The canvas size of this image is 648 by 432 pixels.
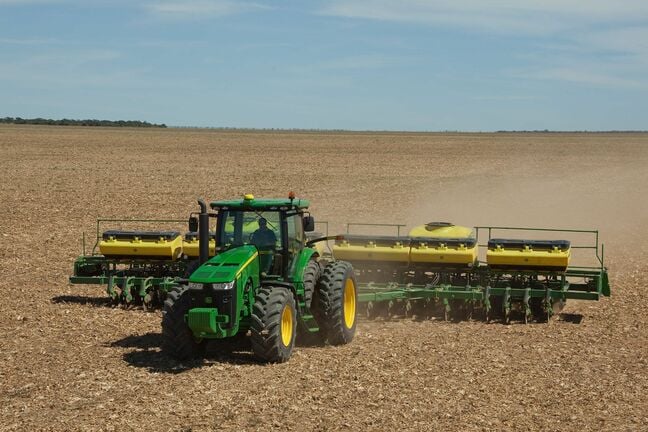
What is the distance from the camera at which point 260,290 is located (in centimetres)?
1228

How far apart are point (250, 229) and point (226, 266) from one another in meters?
1.18

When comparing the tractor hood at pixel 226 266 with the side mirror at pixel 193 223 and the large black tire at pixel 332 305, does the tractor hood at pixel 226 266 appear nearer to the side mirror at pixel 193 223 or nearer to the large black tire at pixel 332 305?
the side mirror at pixel 193 223

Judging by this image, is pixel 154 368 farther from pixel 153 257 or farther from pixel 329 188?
pixel 329 188

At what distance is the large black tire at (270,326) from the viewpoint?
11.7m

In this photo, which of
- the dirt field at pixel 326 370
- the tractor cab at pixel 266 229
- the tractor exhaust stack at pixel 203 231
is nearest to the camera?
the dirt field at pixel 326 370

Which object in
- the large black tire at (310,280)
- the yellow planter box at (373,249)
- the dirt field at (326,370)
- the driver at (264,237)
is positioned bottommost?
the dirt field at (326,370)

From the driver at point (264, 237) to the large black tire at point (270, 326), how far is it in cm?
86

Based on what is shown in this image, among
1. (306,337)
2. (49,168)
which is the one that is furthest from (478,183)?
(306,337)

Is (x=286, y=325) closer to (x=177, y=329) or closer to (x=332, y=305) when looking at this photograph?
(x=332, y=305)

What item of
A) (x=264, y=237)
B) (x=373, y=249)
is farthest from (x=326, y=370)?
(x=373, y=249)

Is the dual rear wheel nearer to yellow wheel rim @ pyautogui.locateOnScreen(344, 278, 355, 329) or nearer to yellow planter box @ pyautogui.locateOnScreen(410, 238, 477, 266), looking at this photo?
yellow wheel rim @ pyautogui.locateOnScreen(344, 278, 355, 329)

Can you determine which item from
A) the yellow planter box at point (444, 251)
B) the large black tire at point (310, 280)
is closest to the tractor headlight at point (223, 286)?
the large black tire at point (310, 280)

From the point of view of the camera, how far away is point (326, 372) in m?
11.7

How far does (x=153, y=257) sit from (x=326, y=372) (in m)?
5.98
